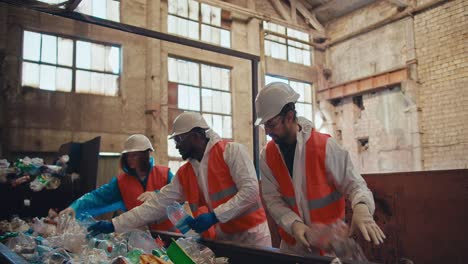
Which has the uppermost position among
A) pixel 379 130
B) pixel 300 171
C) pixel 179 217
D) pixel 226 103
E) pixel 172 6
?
pixel 172 6

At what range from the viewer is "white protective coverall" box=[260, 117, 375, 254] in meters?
1.97

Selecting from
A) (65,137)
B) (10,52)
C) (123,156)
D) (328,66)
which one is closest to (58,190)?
(123,156)

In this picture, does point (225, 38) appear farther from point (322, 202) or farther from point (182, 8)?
point (322, 202)

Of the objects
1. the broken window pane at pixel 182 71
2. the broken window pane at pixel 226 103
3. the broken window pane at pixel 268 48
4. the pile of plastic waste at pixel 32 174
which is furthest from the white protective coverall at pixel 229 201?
the broken window pane at pixel 268 48

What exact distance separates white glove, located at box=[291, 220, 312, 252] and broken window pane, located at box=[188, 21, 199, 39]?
29.7 feet

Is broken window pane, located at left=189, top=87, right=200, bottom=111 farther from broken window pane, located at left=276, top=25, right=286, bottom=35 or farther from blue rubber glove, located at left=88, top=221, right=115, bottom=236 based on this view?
blue rubber glove, located at left=88, top=221, right=115, bottom=236

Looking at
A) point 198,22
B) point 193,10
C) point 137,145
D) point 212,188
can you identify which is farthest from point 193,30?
point 212,188

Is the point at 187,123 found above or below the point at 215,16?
below

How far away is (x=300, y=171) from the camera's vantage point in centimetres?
211

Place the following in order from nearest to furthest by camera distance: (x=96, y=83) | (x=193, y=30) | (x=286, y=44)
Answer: (x=96, y=83) → (x=193, y=30) → (x=286, y=44)

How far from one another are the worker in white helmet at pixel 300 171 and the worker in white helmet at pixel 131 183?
131 centimetres

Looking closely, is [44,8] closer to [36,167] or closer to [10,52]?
[36,167]

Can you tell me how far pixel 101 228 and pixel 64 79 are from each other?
642 centimetres

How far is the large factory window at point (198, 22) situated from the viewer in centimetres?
1020
